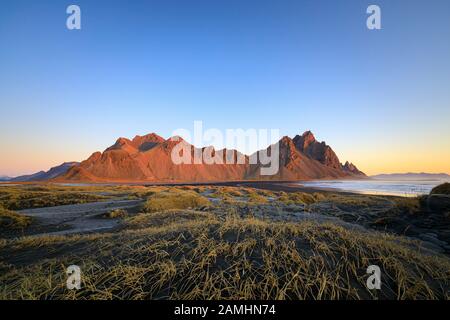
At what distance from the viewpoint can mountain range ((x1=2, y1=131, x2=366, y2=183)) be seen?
414 feet

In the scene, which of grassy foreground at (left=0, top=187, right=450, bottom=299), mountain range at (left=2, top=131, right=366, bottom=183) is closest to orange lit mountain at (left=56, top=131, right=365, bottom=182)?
mountain range at (left=2, top=131, right=366, bottom=183)

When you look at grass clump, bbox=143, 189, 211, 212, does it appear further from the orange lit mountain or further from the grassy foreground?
the orange lit mountain

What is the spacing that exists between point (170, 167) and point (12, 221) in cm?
14201

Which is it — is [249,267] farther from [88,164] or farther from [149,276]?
[88,164]

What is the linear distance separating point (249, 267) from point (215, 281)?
0.64 meters

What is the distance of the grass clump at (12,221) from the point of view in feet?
36.6

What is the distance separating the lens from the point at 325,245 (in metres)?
4.61

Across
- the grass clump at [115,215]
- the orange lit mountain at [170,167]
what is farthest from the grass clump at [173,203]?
the orange lit mountain at [170,167]

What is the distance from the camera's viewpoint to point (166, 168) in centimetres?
15025

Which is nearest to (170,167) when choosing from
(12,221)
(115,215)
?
(115,215)

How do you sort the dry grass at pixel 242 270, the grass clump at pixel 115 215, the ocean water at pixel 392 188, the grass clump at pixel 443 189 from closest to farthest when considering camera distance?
the dry grass at pixel 242 270, the grass clump at pixel 115 215, the grass clump at pixel 443 189, the ocean water at pixel 392 188

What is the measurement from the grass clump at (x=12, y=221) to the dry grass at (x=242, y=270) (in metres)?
7.40

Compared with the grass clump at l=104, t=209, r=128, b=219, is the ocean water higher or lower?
lower

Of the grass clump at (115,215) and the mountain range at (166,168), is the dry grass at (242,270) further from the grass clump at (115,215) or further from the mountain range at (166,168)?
the mountain range at (166,168)
